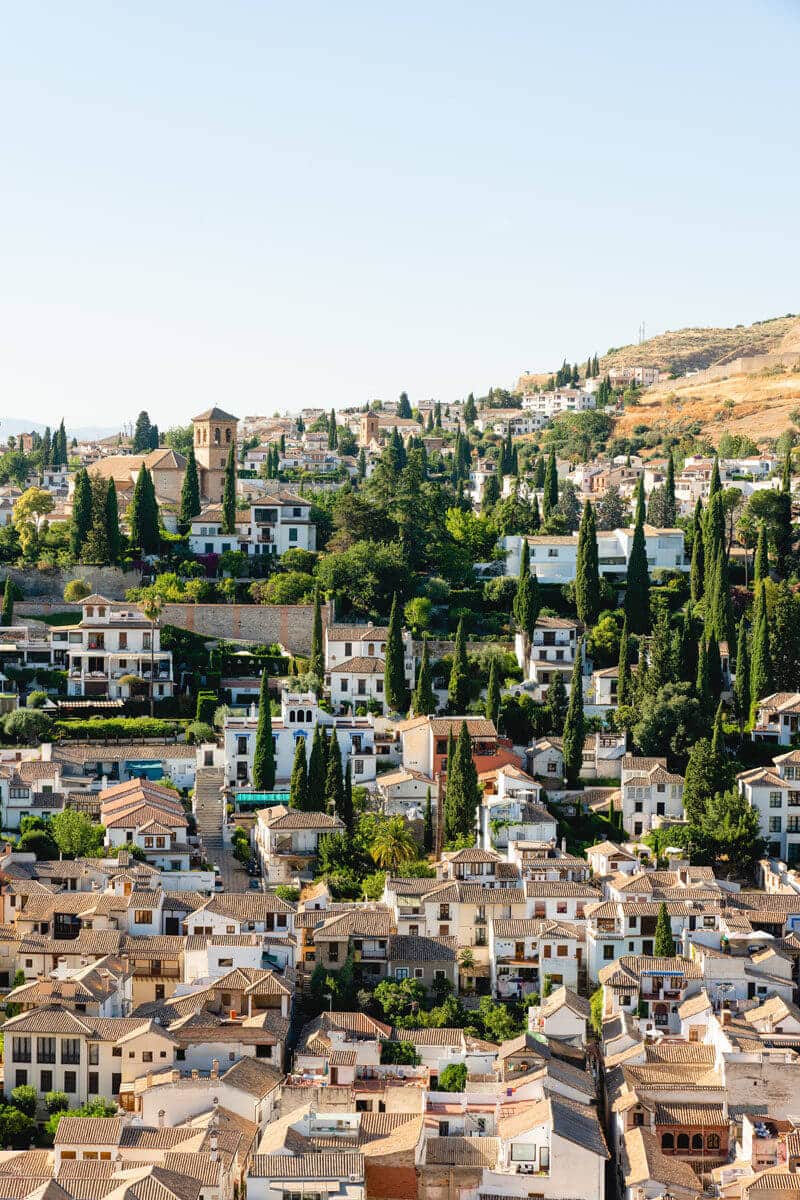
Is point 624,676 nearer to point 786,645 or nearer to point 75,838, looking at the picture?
point 786,645

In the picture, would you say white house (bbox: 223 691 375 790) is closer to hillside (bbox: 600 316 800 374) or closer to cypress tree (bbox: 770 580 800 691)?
cypress tree (bbox: 770 580 800 691)

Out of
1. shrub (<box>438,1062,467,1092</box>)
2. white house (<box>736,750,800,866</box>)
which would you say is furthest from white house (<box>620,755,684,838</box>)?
shrub (<box>438,1062,467,1092</box>)

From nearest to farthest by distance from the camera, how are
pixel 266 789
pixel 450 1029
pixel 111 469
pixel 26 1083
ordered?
pixel 26 1083, pixel 450 1029, pixel 266 789, pixel 111 469

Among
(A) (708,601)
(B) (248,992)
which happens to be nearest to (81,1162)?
(B) (248,992)

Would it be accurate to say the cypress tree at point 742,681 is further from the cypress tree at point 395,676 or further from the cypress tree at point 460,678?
the cypress tree at point 395,676

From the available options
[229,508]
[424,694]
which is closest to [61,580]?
[229,508]

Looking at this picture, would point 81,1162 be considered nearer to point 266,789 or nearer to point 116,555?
point 266,789
